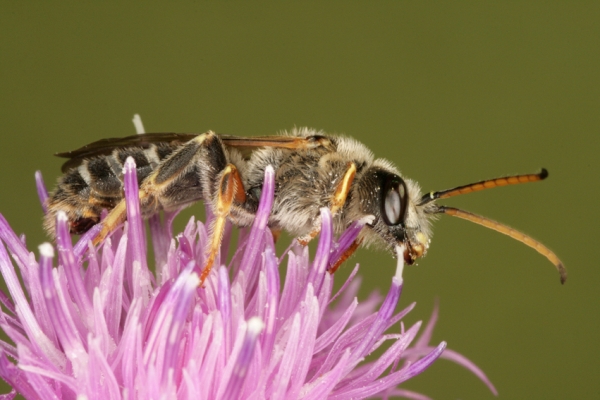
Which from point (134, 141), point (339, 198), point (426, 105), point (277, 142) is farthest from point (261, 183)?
point (426, 105)

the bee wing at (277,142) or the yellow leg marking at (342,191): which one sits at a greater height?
the bee wing at (277,142)

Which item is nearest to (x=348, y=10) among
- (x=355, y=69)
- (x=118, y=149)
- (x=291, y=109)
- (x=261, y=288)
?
(x=355, y=69)

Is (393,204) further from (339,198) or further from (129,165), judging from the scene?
(129,165)

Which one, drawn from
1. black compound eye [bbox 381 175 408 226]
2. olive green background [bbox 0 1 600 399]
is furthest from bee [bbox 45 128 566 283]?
olive green background [bbox 0 1 600 399]

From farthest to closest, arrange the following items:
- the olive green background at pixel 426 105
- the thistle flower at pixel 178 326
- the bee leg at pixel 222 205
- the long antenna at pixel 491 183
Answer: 1. the olive green background at pixel 426 105
2. the long antenna at pixel 491 183
3. the bee leg at pixel 222 205
4. the thistle flower at pixel 178 326

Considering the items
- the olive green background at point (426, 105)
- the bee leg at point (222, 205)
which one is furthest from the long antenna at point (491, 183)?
the olive green background at point (426, 105)

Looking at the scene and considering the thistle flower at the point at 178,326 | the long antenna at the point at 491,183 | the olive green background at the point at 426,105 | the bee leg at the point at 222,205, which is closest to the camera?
the thistle flower at the point at 178,326

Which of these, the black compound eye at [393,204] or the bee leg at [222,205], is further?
the black compound eye at [393,204]

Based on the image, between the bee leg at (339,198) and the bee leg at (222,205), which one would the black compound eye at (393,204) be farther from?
the bee leg at (222,205)

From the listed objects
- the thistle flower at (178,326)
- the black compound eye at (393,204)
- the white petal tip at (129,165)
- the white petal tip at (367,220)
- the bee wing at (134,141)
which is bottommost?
the thistle flower at (178,326)
